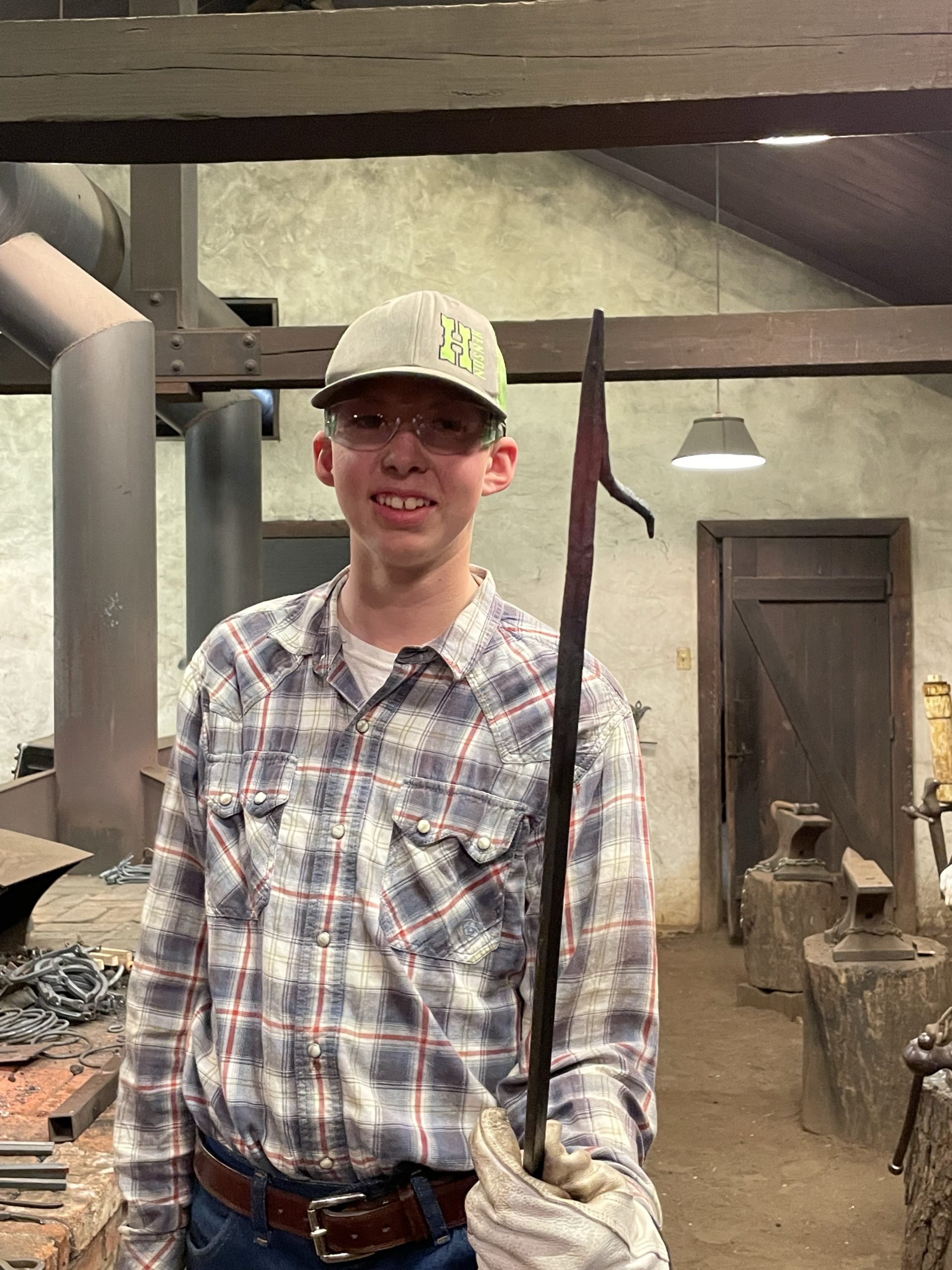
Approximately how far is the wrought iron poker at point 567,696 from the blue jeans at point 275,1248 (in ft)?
1.13

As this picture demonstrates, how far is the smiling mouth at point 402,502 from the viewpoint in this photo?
1298 millimetres

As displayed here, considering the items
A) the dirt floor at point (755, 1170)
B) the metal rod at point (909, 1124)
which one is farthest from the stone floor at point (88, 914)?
the metal rod at point (909, 1124)

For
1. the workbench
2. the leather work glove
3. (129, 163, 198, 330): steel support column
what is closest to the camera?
the leather work glove

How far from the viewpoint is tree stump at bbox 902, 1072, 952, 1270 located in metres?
2.73

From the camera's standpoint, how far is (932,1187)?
9.10 ft

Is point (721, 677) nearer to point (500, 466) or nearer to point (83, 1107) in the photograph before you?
point (83, 1107)

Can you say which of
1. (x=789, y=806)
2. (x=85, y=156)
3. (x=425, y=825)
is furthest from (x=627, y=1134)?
(x=789, y=806)

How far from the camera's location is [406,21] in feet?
8.04

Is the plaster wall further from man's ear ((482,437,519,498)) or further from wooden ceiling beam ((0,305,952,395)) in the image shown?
man's ear ((482,437,519,498))

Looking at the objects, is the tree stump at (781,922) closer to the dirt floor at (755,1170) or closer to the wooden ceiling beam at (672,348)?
the dirt floor at (755,1170)

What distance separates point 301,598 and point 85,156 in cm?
161

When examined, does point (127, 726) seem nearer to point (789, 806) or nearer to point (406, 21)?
point (406, 21)

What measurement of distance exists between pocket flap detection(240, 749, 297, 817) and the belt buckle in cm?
39

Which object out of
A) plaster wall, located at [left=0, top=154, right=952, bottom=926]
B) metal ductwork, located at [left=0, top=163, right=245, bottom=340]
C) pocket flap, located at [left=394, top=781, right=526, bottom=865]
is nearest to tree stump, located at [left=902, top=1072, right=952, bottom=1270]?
pocket flap, located at [left=394, top=781, right=526, bottom=865]
